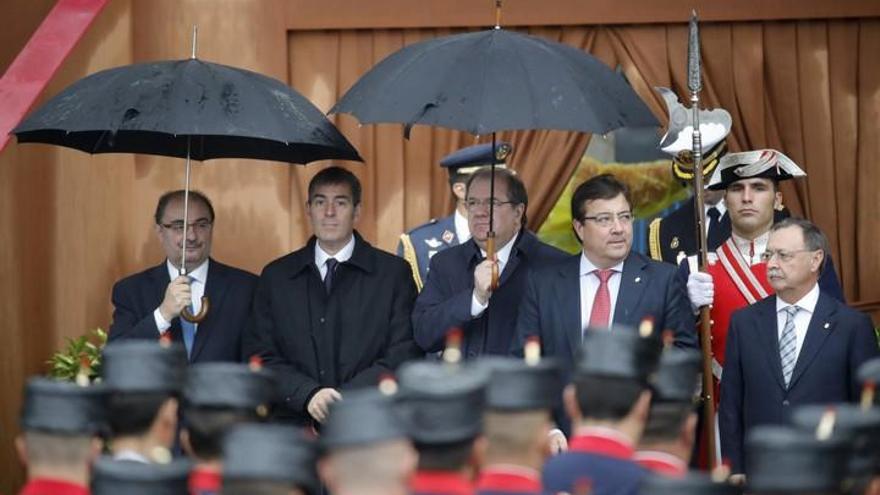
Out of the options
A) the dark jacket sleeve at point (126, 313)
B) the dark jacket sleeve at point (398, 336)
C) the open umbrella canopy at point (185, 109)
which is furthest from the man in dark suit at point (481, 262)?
the dark jacket sleeve at point (126, 313)

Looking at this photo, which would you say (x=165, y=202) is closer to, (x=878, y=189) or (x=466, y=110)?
(x=466, y=110)

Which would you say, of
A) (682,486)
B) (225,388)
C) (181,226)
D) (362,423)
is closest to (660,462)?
(682,486)

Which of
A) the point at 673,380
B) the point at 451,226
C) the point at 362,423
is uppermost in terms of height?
the point at 451,226

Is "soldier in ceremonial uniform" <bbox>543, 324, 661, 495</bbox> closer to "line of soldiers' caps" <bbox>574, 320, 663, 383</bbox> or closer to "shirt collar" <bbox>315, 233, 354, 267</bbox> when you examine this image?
"line of soldiers' caps" <bbox>574, 320, 663, 383</bbox>

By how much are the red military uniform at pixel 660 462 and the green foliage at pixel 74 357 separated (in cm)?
458

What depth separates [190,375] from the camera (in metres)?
6.04

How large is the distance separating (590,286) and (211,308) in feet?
5.88

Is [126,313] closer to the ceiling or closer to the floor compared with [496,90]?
closer to the floor

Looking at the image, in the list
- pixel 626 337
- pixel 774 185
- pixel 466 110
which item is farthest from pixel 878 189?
pixel 626 337

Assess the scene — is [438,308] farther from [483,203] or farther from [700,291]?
[700,291]

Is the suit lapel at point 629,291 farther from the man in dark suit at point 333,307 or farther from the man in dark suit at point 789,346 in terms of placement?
the man in dark suit at point 333,307

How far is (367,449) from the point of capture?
204 inches

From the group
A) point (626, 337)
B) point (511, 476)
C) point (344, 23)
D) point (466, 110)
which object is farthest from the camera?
point (344, 23)

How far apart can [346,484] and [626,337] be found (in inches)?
46.5
